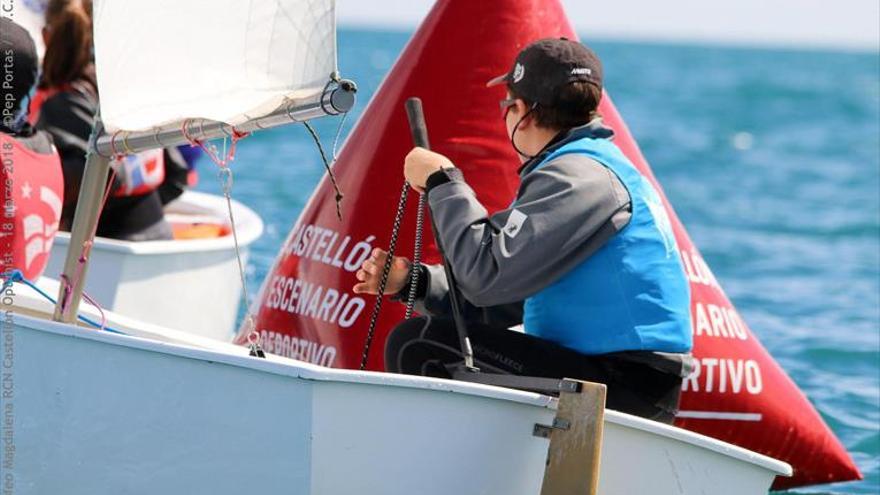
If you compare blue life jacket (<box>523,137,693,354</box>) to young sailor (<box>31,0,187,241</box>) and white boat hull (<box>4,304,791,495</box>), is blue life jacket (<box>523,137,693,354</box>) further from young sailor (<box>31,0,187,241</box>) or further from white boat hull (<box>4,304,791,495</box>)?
young sailor (<box>31,0,187,241</box>)

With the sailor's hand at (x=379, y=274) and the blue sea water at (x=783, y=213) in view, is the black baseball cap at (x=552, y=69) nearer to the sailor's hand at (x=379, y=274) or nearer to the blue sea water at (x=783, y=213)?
the sailor's hand at (x=379, y=274)

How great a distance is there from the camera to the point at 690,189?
14508mm

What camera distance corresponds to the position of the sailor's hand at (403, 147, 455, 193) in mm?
2811

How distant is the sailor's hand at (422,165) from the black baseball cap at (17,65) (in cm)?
102

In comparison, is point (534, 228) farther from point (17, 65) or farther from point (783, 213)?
point (783, 213)

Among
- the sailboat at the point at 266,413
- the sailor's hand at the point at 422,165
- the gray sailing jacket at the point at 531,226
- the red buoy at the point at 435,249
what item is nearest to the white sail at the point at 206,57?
the sailboat at the point at 266,413

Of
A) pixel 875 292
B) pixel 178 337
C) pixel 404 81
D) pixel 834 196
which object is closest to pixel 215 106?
pixel 178 337

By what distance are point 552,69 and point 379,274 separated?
53 cm

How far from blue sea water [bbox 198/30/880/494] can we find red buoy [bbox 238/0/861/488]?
0.18 meters

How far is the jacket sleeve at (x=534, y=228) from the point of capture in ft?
8.64

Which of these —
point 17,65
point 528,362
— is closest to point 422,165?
point 528,362

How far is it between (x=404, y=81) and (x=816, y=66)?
2566 inches

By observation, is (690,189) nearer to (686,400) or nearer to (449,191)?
(686,400)

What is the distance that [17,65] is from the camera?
3.40 m
